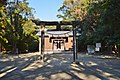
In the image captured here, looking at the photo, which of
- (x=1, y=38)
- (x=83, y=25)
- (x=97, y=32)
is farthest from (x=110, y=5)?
(x=1, y=38)

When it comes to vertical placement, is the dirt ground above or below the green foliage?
below

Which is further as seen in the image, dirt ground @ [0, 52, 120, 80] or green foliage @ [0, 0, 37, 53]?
green foliage @ [0, 0, 37, 53]

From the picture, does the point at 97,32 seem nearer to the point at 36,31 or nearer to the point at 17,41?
the point at 17,41

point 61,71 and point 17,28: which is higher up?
point 17,28

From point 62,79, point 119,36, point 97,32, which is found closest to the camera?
point 62,79

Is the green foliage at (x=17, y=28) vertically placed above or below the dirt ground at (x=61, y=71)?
above

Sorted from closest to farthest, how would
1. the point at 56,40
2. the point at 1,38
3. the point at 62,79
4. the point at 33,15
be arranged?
the point at 62,79 < the point at 1,38 < the point at 33,15 < the point at 56,40

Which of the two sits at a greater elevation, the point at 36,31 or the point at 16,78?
the point at 36,31

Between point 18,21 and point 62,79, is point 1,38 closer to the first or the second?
point 18,21

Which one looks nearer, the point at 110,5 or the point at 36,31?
the point at 110,5

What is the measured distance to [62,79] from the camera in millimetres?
10141

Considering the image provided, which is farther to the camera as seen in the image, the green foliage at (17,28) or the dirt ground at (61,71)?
the green foliage at (17,28)

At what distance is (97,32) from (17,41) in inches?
533

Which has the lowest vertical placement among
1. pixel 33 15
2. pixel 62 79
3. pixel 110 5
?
pixel 62 79
